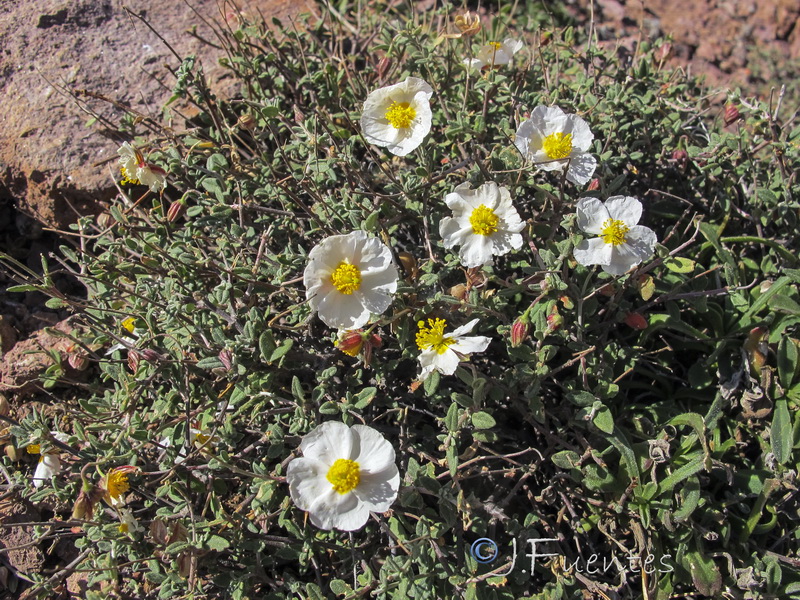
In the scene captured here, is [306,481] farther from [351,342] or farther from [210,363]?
[210,363]

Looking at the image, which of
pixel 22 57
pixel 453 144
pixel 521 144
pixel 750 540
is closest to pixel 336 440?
pixel 521 144

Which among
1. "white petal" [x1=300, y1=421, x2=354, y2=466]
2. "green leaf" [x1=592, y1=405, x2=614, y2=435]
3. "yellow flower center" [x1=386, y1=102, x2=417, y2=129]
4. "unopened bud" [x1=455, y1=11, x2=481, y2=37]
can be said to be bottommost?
"green leaf" [x1=592, y1=405, x2=614, y2=435]

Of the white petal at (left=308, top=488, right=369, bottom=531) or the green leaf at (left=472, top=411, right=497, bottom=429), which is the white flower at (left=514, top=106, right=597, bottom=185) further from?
the white petal at (left=308, top=488, right=369, bottom=531)

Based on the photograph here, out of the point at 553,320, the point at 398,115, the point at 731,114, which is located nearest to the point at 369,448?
the point at 553,320

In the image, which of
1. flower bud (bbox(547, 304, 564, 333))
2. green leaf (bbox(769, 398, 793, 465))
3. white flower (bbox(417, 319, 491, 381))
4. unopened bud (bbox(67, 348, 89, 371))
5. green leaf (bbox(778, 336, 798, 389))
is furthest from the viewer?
unopened bud (bbox(67, 348, 89, 371))

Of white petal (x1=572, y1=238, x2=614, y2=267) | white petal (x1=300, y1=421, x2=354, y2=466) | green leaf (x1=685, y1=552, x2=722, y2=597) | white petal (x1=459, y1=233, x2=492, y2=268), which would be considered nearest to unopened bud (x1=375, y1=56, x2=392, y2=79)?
white petal (x1=459, y1=233, x2=492, y2=268)

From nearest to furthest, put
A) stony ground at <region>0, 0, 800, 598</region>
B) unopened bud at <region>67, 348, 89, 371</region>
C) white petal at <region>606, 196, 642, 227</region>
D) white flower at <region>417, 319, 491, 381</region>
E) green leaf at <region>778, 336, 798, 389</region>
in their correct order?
white flower at <region>417, 319, 491, 381</region> → white petal at <region>606, 196, 642, 227</region> → green leaf at <region>778, 336, 798, 389</region> → unopened bud at <region>67, 348, 89, 371</region> → stony ground at <region>0, 0, 800, 598</region>

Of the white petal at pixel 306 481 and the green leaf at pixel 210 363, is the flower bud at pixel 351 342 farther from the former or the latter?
the green leaf at pixel 210 363
